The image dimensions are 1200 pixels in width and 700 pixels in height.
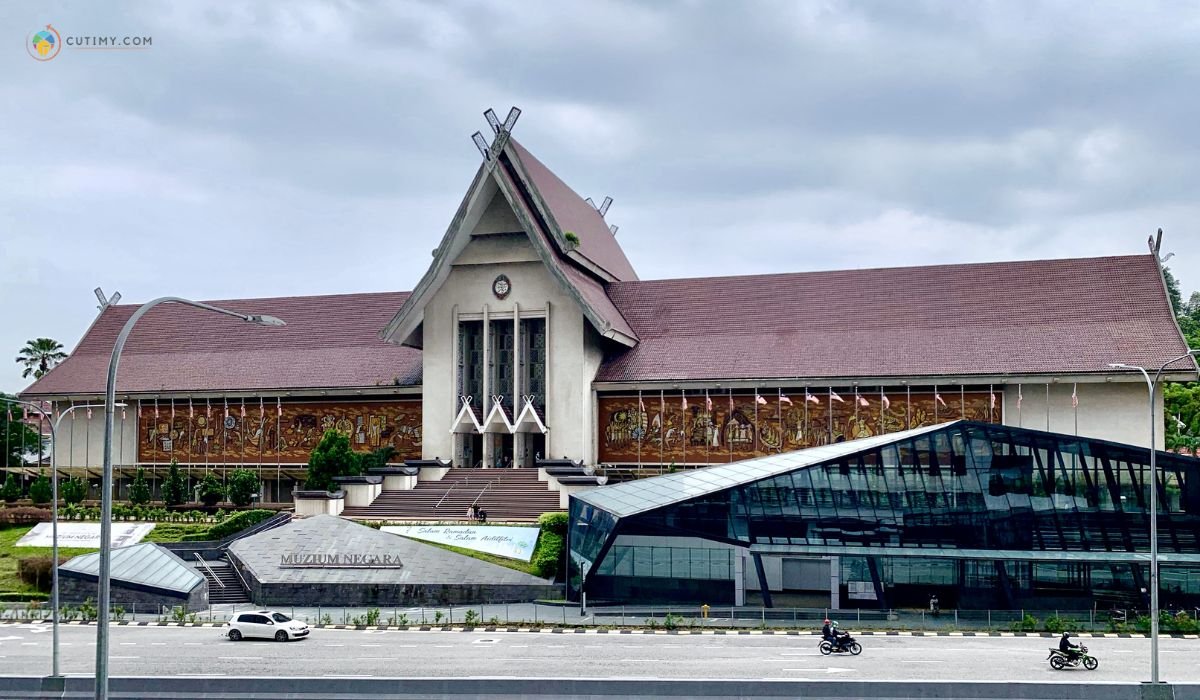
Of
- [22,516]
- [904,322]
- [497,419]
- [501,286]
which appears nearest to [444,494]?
[497,419]

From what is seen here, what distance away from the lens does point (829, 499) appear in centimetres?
3612

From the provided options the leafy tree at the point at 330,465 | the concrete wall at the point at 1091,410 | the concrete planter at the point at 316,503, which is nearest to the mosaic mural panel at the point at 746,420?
the concrete wall at the point at 1091,410

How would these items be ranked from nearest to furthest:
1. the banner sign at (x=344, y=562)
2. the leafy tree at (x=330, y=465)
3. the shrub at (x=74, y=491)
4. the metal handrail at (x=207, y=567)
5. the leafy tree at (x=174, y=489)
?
the banner sign at (x=344, y=562)
the metal handrail at (x=207, y=567)
the leafy tree at (x=330, y=465)
the leafy tree at (x=174, y=489)
the shrub at (x=74, y=491)

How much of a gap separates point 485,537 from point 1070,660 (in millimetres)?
21638

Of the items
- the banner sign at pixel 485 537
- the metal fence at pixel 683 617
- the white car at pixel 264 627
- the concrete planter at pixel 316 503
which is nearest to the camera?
the white car at pixel 264 627

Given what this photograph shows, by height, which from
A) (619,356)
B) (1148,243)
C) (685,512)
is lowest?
(685,512)

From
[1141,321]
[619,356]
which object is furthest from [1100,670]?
[619,356]

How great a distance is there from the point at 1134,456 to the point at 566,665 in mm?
19000

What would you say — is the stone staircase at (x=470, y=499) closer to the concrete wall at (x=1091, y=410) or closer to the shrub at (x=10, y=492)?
the shrub at (x=10, y=492)

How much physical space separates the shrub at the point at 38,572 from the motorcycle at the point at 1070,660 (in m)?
Answer: 33.4

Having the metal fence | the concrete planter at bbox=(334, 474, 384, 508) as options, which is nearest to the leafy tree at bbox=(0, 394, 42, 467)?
the concrete planter at bbox=(334, 474, 384, 508)

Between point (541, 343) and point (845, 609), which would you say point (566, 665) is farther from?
point (541, 343)

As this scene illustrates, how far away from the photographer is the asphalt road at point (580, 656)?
2614 centimetres

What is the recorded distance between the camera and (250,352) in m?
61.2
